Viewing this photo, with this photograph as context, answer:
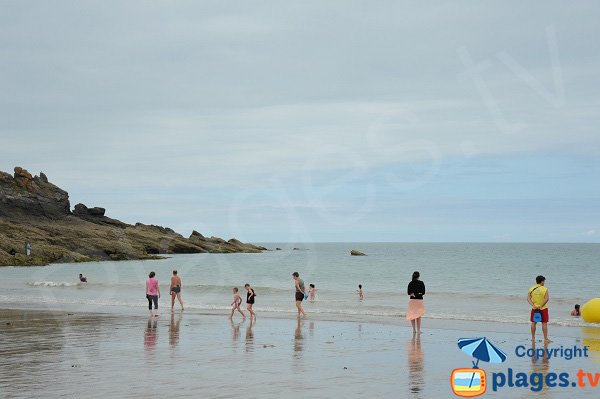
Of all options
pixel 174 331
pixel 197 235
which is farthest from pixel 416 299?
pixel 197 235

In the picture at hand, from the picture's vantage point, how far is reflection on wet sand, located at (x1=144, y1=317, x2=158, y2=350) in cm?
2022

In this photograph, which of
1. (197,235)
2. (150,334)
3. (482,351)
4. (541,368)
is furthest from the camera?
(197,235)

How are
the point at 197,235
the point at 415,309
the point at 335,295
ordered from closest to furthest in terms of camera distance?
the point at 415,309
the point at 335,295
the point at 197,235

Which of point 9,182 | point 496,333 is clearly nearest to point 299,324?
point 496,333

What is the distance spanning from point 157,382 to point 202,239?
5188 inches

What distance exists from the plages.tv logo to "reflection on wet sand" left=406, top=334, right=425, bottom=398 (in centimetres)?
70

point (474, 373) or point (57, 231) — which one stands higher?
point (57, 231)

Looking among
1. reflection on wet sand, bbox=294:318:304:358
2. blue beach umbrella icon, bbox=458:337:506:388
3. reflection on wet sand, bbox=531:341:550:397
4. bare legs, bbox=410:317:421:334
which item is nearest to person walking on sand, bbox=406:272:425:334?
bare legs, bbox=410:317:421:334

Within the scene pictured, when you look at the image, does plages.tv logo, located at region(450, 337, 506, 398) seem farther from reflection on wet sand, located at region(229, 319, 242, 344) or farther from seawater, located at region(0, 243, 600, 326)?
seawater, located at region(0, 243, 600, 326)

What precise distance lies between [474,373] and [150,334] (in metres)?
11.6

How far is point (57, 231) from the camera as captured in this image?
352 feet

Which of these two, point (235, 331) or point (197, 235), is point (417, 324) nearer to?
point (235, 331)

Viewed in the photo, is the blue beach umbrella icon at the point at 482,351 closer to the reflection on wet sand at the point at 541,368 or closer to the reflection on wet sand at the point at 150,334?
the reflection on wet sand at the point at 541,368

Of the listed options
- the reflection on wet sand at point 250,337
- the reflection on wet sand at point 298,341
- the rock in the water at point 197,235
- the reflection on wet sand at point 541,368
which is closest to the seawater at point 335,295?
the reflection on wet sand at point 298,341
